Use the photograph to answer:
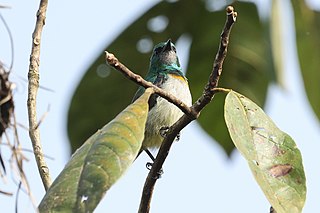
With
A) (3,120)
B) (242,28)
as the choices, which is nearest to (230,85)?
(242,28)

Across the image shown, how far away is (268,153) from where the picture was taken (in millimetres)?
3123

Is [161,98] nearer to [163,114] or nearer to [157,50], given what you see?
[163,114]

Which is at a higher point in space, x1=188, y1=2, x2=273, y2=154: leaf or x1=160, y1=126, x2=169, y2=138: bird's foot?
x1=188, y1=2, x2=273, y2=154: leaf

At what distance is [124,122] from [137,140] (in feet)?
0.44

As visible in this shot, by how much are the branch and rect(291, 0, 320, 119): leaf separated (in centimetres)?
134

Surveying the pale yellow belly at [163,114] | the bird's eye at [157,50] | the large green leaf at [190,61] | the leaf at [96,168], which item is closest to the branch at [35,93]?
the leaf at [96,168]

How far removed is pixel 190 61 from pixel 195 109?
235 cm

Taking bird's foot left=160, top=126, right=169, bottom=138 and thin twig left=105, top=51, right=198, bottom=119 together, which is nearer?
thin twig left=105, top=51, right=198, bottom=119

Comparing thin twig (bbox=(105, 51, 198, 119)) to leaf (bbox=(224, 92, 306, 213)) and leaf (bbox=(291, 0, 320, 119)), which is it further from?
leaf (bbox=(291, 0, 320, 119))

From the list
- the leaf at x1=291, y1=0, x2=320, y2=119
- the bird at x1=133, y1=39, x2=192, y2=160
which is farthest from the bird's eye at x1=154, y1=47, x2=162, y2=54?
the leaf at x1=291, y1=0, x2=320, y2=119

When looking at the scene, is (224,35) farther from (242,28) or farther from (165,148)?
(242,28)

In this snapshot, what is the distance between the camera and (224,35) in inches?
113

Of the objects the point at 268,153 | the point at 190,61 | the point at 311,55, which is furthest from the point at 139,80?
the point at 190,61

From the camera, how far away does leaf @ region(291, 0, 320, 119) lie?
421cm
